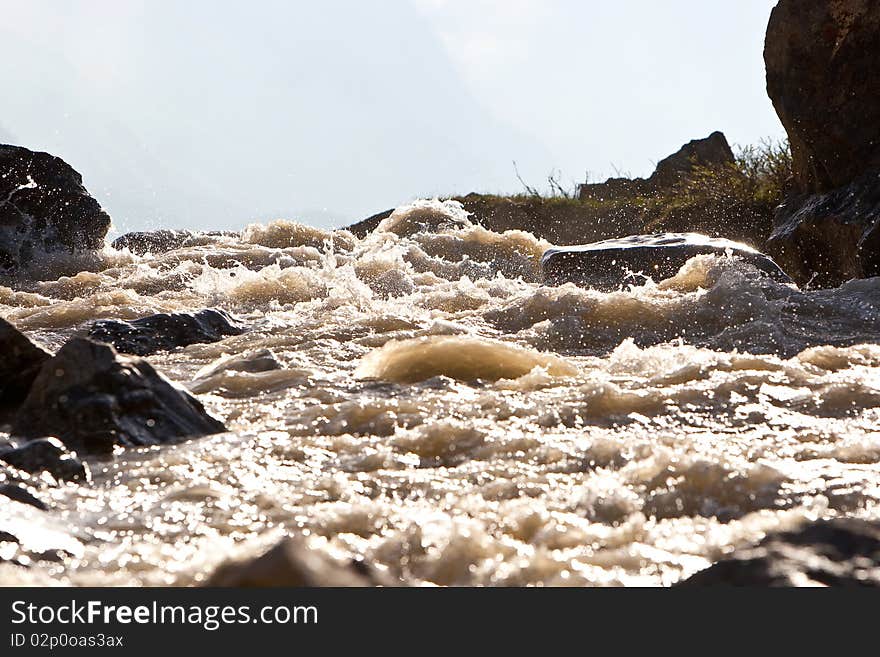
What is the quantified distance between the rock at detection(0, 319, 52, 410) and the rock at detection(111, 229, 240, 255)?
10.2 m

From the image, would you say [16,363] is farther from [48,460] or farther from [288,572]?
[288,572]

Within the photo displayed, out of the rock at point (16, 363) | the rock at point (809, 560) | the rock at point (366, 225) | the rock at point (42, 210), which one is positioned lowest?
the rock at point (809, 560)

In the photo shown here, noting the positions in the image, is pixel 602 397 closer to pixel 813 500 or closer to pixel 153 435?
pixel 813 500

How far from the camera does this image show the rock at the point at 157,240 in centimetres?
1467

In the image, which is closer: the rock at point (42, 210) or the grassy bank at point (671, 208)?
the rock at point (42, 210)

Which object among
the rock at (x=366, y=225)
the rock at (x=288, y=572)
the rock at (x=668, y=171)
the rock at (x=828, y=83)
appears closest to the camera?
the rock at (x=288, y=572)

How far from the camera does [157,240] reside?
49.5 ft

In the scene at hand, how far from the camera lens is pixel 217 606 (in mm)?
1669

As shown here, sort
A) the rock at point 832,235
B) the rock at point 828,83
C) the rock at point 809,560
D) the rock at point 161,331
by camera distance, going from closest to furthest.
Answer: the rock at point 809,560 → the rock at point 161,331 → the rock at point 832,235 → the rock at point 828,83

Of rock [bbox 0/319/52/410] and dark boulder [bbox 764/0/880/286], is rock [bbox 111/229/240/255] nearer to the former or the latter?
dark boulder [bbox 764/0/880/286]

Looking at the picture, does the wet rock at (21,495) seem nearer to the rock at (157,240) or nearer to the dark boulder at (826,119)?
the dark boulder at (826,119)

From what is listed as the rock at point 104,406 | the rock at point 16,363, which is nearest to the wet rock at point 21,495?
the rock at point 104,406

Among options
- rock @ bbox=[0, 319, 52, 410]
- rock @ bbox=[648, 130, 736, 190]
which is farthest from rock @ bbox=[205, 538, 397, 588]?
rock @ bbox=[648, 130, 736, 190]

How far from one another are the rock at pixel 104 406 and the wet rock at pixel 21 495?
58 centimetres
